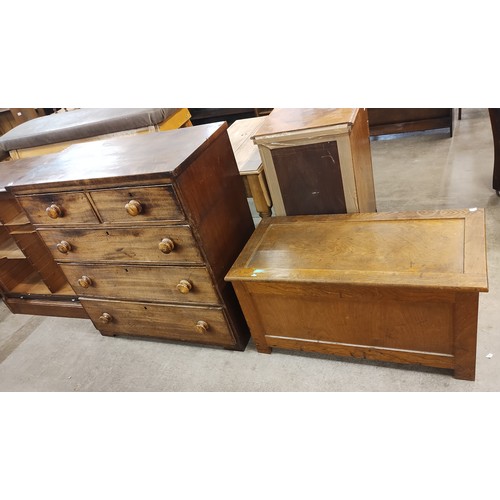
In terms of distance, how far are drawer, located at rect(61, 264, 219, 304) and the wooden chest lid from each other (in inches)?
8.5

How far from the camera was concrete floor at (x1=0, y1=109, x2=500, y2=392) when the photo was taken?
1.68 meters

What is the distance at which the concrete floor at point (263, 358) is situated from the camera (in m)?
1.68

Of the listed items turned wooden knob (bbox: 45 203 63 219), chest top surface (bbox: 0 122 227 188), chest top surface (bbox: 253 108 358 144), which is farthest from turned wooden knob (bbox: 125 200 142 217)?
chest top surface (bbox: 253 108 358 144)

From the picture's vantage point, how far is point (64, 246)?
187 centimetres

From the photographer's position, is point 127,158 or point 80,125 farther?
point 80,125

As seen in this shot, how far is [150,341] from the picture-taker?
223 cm

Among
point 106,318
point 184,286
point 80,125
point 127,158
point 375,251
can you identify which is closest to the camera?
point 375,251

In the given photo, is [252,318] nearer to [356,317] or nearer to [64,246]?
[356,317]

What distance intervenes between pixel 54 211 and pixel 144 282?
1.65 ft

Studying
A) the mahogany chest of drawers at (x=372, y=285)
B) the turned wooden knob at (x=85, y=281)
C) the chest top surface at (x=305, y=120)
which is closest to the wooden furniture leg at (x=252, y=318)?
the mahogany chest of drawers at (x=372, y=285)

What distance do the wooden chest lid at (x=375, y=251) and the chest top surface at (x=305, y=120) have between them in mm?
409

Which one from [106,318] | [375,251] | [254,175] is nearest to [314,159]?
[254,175]

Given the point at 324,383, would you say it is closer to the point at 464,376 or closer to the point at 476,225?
the point at 464,376

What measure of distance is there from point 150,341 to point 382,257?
1.38 meters
